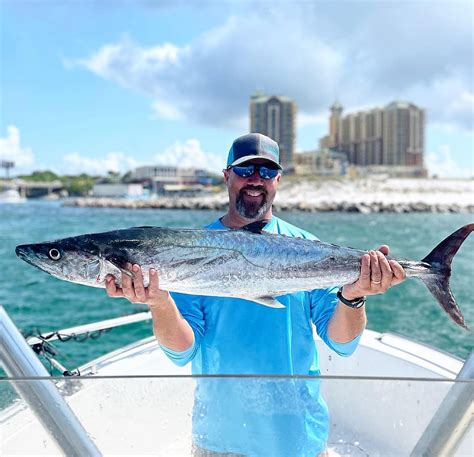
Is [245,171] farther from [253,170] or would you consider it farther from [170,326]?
[170,326]

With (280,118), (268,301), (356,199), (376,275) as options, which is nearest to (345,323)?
(376,275)

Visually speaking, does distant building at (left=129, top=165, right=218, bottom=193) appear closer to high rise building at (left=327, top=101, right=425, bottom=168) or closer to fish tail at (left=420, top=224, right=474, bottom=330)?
high rise building at (left=327, top=101, right=425, bottom=168)

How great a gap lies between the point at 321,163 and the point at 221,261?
436 ft

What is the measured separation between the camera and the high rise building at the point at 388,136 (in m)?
132

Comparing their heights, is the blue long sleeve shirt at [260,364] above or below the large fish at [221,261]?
below

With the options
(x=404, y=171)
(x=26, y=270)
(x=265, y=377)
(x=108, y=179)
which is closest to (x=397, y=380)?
(x=265, y=377)

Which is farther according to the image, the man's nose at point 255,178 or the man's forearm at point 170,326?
the man's nose at point 255,178

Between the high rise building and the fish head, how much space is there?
453 feet

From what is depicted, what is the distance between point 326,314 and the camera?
2367 millimetres

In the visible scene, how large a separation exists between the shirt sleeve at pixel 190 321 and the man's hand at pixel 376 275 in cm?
69

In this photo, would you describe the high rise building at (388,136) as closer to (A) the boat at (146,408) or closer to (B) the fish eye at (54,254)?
(A) the boat at (146,408)

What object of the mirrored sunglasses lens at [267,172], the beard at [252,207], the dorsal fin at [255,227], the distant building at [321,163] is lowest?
the dorsal fin at [255,227]

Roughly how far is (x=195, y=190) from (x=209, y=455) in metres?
115

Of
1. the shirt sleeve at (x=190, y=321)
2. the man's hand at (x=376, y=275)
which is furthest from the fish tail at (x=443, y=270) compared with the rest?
the shirt sleeve at (x=190, y=321)
